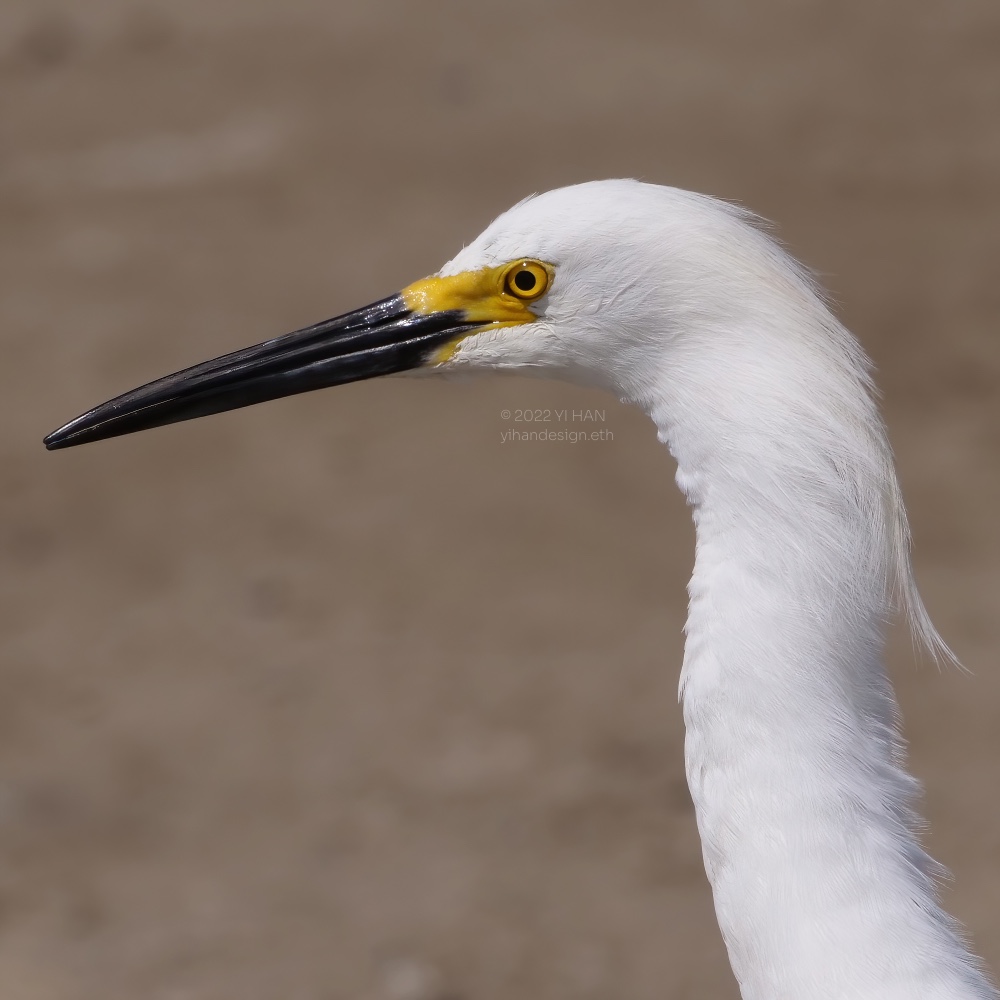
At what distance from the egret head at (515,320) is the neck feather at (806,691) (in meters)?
0.22

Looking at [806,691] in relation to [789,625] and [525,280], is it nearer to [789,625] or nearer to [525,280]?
[789,625]

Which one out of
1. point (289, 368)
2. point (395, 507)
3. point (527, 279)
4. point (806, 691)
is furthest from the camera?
point (395, 507)

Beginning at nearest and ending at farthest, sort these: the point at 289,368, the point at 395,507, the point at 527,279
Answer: the point at 527,279 < the point at 289,368 < the point at 395,507

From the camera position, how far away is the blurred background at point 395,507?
4.16m

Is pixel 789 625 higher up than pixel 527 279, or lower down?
lower down

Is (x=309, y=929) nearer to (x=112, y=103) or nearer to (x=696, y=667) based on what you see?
(x=696, y=667)

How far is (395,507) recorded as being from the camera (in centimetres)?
550

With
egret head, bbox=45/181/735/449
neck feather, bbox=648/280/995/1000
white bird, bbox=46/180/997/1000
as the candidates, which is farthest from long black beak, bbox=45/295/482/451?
neck feather, bbox=648/280/995/1000

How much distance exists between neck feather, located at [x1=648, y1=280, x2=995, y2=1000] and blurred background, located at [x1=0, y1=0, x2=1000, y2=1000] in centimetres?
74

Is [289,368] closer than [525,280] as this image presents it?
No

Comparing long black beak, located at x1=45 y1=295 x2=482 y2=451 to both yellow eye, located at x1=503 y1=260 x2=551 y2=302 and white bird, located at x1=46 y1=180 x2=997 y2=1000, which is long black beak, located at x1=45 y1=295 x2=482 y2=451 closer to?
yellow eye, located at x1=503 y1=260 x2=551 y2=302

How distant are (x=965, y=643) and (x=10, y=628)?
3455 mm

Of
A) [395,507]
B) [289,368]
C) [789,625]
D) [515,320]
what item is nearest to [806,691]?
[789,625]

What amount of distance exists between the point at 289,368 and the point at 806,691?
3.79ft
